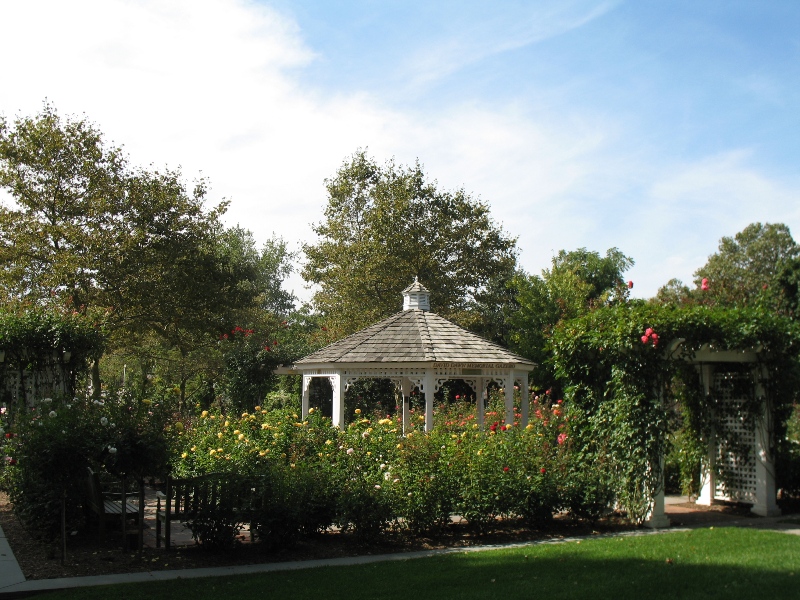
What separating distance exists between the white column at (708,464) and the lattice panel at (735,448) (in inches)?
3.2

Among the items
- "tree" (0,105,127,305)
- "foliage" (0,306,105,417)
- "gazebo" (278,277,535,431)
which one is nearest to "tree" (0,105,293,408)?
"tree" (0,105,127,305)

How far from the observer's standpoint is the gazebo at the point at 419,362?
14273 millimetres

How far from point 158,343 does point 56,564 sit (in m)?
23.4

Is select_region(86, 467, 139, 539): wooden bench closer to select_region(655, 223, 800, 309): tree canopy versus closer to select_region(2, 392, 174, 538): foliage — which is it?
select_region(2, 392, 174, 538): foliage

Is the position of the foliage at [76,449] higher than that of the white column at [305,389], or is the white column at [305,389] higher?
the white column at [305,389]

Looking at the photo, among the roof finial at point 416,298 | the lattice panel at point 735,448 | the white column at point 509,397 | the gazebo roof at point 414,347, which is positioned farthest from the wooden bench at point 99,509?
the lattice panel at point 735,448

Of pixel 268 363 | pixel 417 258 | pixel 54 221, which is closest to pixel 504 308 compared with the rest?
pixel 417 258

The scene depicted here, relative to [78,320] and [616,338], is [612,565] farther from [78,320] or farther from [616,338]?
[78,320]

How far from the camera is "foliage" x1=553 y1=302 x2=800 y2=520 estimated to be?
34.8ft

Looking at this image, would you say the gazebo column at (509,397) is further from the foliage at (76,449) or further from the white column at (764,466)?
the foliage at (76,449)

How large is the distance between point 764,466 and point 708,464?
950mm

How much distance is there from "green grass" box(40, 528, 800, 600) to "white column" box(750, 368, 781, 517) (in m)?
2.84

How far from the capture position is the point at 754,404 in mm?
11664

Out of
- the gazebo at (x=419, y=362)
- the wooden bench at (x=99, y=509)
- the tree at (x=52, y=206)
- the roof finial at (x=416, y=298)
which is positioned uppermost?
the tree at (x=52, y=206)
